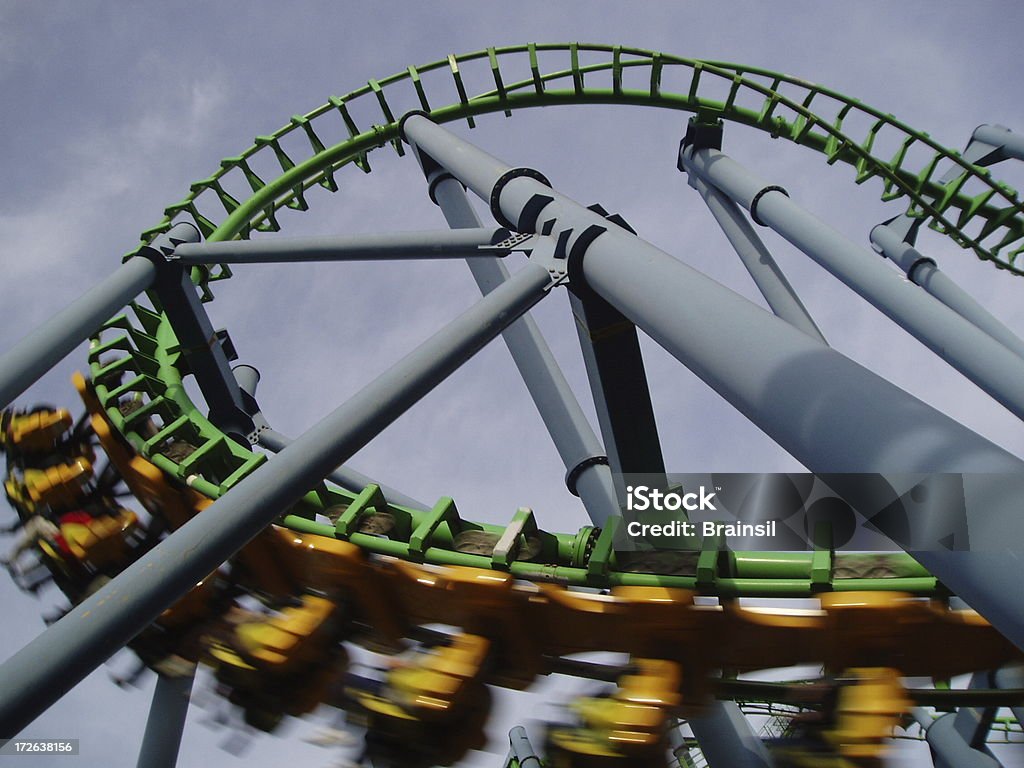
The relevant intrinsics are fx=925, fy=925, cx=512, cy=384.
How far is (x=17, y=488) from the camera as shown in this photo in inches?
164

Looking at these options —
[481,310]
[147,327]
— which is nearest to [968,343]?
[481,310]

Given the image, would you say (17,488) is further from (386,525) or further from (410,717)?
(410,717)

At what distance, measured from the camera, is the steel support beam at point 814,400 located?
1.61 metres

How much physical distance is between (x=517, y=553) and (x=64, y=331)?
2.23 metres

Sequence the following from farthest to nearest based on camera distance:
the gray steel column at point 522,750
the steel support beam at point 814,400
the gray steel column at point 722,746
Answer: the gray steel column at point 522,750, the gray steel column at point 722,746, the steel support beam at point 814,400

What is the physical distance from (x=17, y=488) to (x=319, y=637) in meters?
1.89

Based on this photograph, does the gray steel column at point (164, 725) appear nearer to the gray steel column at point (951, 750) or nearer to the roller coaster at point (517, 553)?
the roller coaster at point (517, 553)

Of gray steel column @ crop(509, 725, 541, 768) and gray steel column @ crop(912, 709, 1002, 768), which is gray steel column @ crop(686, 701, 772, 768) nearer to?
gray steel column @ crop(912, 709, 1002, 768)

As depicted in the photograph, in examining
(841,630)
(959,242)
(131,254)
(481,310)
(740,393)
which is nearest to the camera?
(740,393)

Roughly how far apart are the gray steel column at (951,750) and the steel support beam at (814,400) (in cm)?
423

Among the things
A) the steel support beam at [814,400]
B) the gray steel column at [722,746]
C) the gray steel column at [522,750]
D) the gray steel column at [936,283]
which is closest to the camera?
the steel support beam at [814,400]
